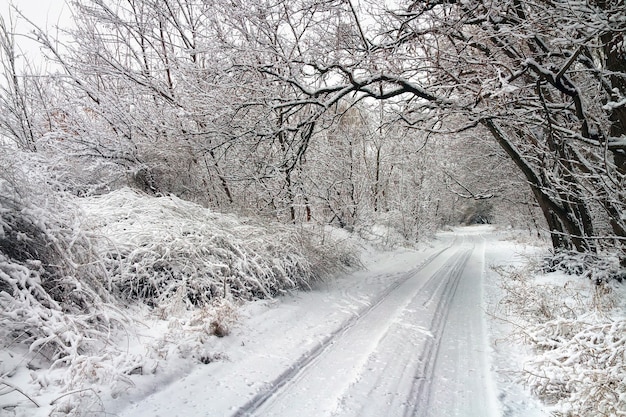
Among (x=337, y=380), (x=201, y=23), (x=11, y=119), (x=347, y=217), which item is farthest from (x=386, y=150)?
(x=337, y=380)

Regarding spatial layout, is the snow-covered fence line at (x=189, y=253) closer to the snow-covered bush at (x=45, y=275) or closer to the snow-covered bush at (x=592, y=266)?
the snow-covered bush at (x=45, y=275)

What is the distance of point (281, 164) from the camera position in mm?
7043

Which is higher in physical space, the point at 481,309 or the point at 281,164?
the point at 281,164

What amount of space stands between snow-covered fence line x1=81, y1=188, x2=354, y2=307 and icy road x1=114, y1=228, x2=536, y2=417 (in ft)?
1.73

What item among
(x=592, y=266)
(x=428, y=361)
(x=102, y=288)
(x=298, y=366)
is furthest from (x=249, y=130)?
(x=592, y=266)

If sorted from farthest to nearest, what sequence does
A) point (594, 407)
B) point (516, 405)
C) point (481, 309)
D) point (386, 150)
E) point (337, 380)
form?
point (386, 150) → point (481, 309) → point (337, 380) → point (516, 405) → point (594, 407)

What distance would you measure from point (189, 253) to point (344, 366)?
2.81 meters

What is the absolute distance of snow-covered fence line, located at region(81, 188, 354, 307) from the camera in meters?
4.67

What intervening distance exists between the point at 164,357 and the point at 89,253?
1.42 metres

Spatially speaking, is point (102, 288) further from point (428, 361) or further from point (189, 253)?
point (428, 361)

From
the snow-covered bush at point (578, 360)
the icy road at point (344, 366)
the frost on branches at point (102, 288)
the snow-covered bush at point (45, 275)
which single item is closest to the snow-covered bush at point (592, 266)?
the snow-covered bush at point (578, 360)

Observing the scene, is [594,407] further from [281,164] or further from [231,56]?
[231,56]

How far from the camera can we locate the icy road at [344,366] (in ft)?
9.32

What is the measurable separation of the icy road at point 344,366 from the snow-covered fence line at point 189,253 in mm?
528
